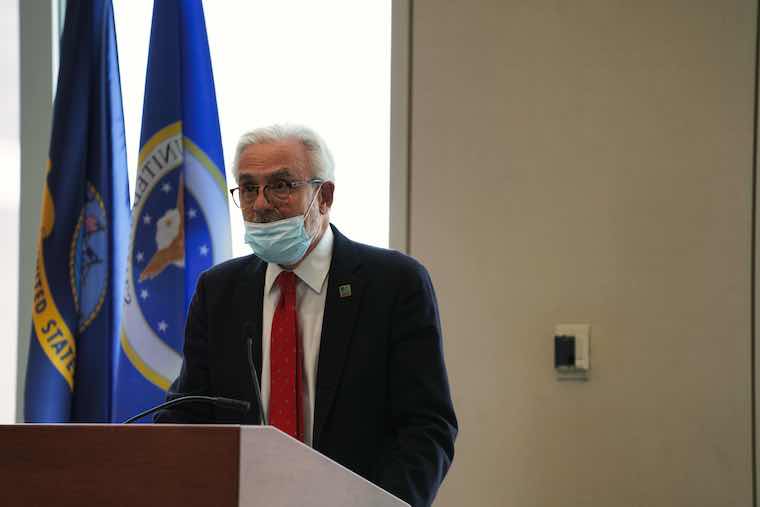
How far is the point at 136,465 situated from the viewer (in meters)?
1.17

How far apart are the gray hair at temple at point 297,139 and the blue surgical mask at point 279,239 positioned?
15cm

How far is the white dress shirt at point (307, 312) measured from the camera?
2.16 meters

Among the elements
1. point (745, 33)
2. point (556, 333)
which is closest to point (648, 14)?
point (745, 33)

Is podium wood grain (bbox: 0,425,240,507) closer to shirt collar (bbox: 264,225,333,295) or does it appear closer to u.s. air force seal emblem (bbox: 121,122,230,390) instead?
shirt collar (bbox: 264,225,333,295)

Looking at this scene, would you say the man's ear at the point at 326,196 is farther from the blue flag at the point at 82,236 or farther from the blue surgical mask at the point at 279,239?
the blue flag at the point at 82,236

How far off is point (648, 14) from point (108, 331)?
2.21 m

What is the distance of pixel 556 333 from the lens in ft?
9.82

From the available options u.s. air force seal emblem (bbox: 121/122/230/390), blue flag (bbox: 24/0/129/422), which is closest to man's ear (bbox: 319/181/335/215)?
u.s. air force seal emblem (bbox: 121/122/230/390)

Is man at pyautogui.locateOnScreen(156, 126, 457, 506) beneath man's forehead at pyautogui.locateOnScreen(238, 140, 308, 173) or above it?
beneath

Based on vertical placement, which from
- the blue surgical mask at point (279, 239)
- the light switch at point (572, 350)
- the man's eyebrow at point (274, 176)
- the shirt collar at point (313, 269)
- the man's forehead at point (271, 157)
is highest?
the man's forehead at point (271, 157)

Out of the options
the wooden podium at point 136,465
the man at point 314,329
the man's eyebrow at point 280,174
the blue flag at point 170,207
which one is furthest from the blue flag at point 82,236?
the wooden podium at point 136,465

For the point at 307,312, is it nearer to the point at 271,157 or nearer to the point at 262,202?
the point at 262,202

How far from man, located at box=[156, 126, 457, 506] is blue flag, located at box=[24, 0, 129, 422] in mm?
1001

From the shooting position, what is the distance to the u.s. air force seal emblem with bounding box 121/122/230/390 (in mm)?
3053
